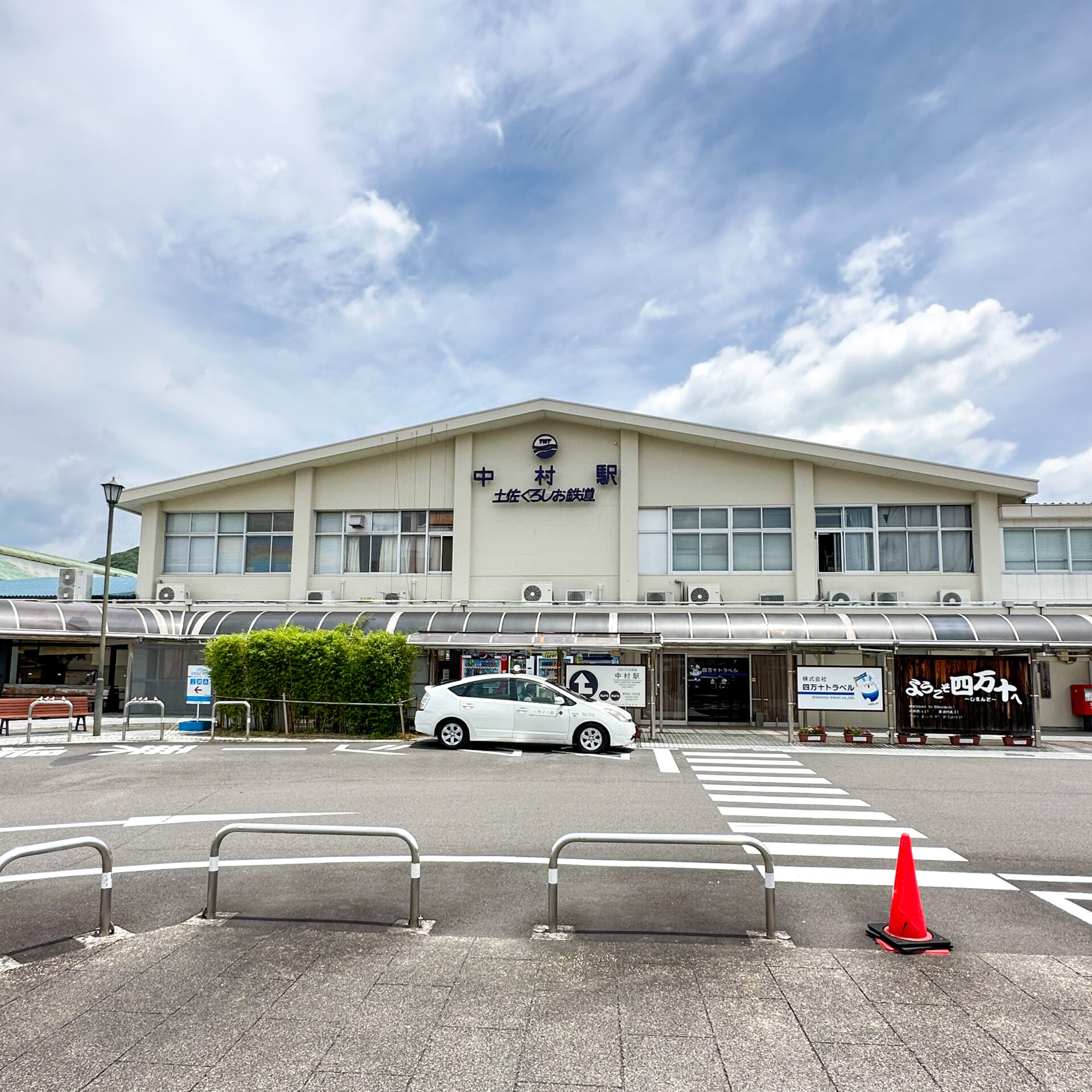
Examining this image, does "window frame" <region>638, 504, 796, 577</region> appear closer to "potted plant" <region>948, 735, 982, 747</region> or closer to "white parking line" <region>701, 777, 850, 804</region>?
"potted plant" <region>948, 735, 982, 747</region>

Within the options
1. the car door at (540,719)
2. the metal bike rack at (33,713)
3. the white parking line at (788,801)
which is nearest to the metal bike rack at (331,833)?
the white parking line at (788,801)

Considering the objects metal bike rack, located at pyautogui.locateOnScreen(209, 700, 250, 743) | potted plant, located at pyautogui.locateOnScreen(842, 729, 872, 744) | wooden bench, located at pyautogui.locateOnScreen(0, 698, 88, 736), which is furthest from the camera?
potted plant, located at pyautogui.locateOnScreen(842, 729, 872, 744)

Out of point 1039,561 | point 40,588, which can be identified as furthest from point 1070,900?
point 40,588

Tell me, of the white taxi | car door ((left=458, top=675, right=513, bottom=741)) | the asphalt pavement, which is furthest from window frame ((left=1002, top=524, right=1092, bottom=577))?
car door ((left=458, top=675, right=513, bottom=741))

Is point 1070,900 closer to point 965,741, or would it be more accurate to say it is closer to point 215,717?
point 965,741

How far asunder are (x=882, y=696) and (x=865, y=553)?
6434 millimetres

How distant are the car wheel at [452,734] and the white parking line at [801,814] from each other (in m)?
7.89

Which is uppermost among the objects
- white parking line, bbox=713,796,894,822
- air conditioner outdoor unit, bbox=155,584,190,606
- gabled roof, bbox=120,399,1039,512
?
gabled roof, bbox=120,399,1039,512

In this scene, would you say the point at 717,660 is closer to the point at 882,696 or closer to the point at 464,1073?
the point at 882,696

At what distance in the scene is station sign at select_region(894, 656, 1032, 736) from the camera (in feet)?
67.9

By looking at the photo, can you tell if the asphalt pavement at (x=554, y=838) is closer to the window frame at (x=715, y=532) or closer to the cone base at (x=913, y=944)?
the cone base at (x=913, y=944)

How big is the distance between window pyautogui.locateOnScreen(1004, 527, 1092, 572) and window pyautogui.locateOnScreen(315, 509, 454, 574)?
18.0 metres

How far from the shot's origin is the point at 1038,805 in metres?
12.4

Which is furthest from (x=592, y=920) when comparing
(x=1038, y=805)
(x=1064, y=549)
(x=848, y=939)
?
(x=1064, y=549)
